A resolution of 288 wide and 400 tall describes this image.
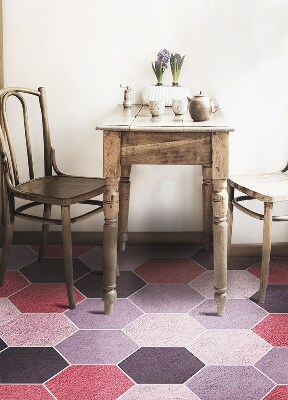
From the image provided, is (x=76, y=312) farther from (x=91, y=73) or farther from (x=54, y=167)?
(x=91, y=73)

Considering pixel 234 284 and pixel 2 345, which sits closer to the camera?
pixel 2 345

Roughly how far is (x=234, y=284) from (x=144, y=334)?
2.40ft

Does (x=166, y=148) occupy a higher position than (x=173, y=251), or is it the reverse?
(x=166, y=148)

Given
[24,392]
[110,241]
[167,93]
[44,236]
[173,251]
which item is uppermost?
[167,93]

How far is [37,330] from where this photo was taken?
2.59 meters

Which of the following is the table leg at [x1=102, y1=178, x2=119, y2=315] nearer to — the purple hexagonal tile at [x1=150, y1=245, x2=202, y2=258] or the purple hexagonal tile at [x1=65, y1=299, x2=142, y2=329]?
the purple hexagonal tile at [x1=65, y1=299, x2=142, y2=329]

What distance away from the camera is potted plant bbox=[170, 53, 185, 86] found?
322 centimetres

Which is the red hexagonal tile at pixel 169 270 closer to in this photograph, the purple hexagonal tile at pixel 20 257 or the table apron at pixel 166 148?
the purple hexagonal tile at pixel 20 257

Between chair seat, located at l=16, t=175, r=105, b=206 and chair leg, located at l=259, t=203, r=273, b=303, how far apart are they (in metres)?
0.80

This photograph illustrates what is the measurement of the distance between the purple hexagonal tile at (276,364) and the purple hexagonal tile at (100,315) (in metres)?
0.64

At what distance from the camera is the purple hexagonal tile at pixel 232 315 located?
2.66 m

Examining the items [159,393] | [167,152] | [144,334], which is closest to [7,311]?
[144,334]

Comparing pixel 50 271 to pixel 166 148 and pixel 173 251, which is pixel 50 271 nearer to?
pixel 173 251

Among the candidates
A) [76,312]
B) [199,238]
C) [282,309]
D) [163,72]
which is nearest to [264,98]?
[163,72]
